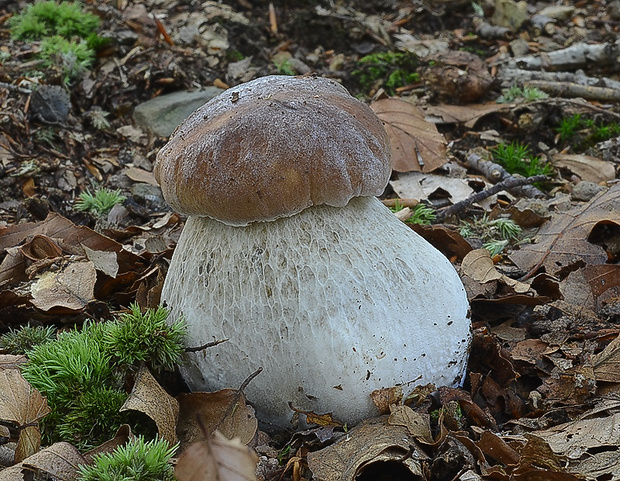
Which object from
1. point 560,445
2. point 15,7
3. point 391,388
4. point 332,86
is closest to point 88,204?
point 332,86

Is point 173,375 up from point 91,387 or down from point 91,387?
down

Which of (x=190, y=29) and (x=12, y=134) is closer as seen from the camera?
(x=12, y=134)

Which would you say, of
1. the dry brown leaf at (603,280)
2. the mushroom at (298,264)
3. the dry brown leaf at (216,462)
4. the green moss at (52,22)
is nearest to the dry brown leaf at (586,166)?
the dry brown leaf at (603,280)

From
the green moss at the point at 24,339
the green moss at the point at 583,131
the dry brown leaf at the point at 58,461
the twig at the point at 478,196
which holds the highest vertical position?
the dry brown leaf at the point at 58,461

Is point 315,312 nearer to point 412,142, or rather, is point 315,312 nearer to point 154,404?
point 154,404

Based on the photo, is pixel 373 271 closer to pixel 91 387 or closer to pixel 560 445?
pixel 560 445

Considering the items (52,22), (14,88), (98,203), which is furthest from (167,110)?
(52,22)

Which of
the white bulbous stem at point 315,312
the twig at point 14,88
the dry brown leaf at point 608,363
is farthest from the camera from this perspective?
the twig at point 14,88

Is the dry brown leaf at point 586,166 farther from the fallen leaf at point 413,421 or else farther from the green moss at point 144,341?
the green moss at point 144,341
